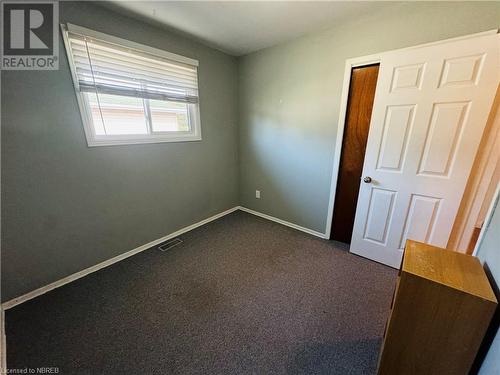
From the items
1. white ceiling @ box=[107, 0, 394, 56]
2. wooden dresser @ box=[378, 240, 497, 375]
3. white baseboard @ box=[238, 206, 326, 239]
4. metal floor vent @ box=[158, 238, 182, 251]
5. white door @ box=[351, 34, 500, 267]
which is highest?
white ceiling @ box=[107, 0, 394, 56]

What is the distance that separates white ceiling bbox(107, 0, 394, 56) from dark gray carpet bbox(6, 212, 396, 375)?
236cm

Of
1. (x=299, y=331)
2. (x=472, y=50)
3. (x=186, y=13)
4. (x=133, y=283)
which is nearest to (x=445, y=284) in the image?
(x=299, y=331)

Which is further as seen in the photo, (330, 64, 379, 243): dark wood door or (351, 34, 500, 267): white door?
(330, 64, 379, 243): dark wood door

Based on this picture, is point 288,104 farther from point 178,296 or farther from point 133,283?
point 133,283

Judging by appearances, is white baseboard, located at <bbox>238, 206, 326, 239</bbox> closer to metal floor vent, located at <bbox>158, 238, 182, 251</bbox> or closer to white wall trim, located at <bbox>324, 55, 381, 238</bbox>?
white wall trim, located at <bbox>324, 55, 381, 238</bbox>

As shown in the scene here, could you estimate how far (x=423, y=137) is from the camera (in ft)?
5.45

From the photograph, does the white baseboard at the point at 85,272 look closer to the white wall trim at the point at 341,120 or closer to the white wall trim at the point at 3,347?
the white wall trim at the point at 3,347

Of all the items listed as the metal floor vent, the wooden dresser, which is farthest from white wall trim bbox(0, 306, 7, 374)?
the wooden dresser

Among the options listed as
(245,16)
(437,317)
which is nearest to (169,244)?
(437,317)

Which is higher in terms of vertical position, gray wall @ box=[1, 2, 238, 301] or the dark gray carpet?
gray wall @ box=[1, 2, 238, 301]

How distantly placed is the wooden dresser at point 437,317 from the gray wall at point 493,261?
1.6 inches

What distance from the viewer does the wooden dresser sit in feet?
2.67

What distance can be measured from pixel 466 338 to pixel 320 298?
3.04 feet

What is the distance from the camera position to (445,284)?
837 millimetres
